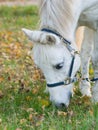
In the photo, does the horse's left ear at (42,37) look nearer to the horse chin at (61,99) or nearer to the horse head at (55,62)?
the horse head at (55,62)

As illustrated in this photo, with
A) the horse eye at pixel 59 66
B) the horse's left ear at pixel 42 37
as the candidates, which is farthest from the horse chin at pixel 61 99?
the horse's left ear at pixel 42 37

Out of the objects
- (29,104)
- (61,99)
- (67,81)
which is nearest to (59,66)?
(67,81)

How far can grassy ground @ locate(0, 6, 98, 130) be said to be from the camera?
4.84 meters

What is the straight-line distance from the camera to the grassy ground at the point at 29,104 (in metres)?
4.84

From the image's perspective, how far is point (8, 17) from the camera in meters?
14.0

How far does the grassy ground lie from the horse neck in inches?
29.3

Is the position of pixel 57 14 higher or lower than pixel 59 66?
higher

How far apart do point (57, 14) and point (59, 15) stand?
0.02 metres

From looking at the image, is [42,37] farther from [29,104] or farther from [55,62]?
[29,104]

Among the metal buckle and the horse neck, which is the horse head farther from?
the horse neck

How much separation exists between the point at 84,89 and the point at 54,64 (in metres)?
1.20

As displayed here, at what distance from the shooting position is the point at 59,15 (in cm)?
524

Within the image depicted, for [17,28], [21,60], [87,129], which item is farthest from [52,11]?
[17,28]

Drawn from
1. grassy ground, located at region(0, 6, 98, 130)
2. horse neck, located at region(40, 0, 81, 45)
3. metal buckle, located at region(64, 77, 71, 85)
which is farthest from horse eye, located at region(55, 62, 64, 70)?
grassy ground, located at region(0, 6, 98, 130)
